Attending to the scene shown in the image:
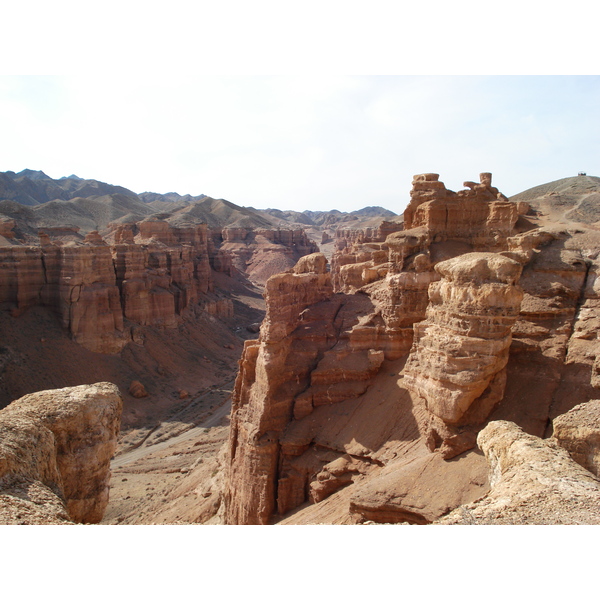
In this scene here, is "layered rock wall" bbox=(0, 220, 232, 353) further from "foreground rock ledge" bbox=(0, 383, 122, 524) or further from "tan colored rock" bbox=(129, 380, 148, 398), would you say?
"foreground rock ledge" bbox=(0, 383, 122, 524)

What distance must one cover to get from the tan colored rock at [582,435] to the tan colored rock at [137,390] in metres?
31.1

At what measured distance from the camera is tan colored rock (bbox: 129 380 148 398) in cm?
3559

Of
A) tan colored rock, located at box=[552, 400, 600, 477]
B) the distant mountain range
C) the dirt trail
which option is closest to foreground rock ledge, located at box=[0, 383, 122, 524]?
tan colored rock, located at box=[552, 400, 600, 477]

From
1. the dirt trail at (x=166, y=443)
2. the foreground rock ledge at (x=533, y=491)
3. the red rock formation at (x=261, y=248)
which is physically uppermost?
the red rock formation at (x=261, y=248)

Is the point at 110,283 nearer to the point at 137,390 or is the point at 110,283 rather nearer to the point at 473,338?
the point at 137,390

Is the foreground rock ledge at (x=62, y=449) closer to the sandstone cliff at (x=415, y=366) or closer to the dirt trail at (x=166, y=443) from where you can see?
the sandstone cliff at (x=415, y=366)

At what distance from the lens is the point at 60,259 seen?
35562 millimetres

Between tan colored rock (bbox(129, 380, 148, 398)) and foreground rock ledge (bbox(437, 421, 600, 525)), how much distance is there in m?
30.7

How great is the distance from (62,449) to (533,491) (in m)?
9.27

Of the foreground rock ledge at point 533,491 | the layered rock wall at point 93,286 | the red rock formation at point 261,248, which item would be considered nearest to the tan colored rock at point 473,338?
the foreground rock ledge at point 533,491

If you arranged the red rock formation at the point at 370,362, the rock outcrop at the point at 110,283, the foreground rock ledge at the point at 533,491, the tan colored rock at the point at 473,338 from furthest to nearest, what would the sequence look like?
the rock outcrop at the point at 110,283 → the red rock formation at the point at 370,362 → the tan colored rock at the point at 473,338 → the foreground rock ledge at the point at 533,491

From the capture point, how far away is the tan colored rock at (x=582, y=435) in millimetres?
9500

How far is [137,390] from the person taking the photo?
117ft

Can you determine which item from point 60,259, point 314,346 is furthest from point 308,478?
point 60,259
